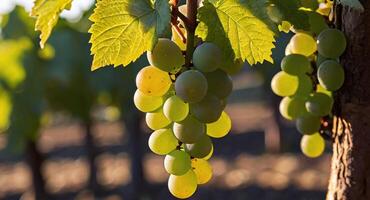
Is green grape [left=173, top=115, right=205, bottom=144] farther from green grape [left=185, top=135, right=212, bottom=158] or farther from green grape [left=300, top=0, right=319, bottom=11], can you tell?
green grape [left=300, top=0, right=319, bottom=11]

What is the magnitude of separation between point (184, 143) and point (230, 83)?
0.09m

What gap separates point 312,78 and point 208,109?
9.3 inches

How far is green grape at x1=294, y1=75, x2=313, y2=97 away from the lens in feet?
2.57

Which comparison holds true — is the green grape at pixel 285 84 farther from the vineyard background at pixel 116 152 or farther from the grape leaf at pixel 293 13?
the vineyard background at pixel 116 152

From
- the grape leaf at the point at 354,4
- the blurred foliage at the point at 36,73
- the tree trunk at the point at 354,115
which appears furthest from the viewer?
the blurred foliage at the point at 36,73

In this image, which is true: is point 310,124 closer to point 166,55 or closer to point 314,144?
point 314,144

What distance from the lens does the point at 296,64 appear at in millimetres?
758

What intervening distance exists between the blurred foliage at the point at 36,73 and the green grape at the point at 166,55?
3370mm

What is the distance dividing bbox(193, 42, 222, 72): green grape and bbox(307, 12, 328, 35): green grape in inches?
6.8

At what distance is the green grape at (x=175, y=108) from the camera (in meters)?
0.62

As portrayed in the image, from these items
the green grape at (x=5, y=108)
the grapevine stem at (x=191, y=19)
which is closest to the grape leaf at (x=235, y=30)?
the grapevine stem at (x=191, y=19)

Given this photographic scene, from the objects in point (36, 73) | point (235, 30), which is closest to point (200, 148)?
point (235, 30)

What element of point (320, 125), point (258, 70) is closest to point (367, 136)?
point (320, 125)

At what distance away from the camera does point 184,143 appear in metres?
0.66
